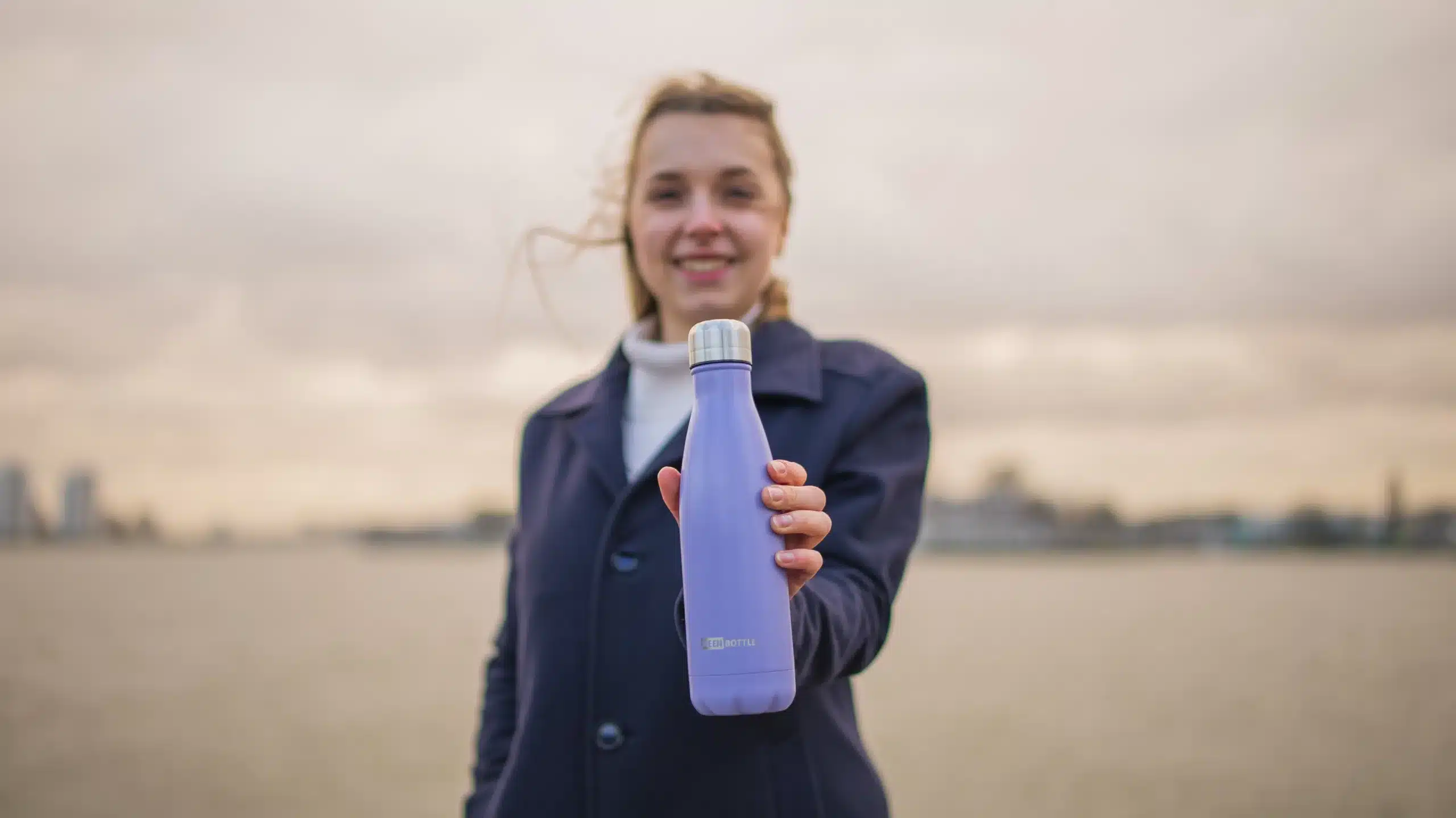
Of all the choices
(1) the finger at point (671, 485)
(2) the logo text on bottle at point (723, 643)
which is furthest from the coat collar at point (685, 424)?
(2) the logo text on bottle at point (723, 643)

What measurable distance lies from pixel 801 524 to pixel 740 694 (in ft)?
0.94

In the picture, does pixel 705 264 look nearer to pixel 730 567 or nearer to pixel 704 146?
pixel 704 146

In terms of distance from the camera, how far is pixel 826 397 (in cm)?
289

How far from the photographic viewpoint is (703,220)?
9.56 ft

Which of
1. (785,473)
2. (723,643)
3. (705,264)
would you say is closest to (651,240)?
(705,264)

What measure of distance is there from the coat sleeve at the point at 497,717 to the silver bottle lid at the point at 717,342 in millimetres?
1736

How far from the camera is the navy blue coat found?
2.67m

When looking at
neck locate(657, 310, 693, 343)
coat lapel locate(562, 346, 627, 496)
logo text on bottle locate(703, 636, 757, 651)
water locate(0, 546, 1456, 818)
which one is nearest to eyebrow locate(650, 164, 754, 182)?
neck locate(657, 310, 693, 343)

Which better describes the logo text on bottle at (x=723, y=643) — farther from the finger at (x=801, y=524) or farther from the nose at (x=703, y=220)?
the nose at (x=703, y=220)

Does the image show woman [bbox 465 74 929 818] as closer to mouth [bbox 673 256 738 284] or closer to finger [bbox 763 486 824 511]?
mouth [bbox 673 256 738 284]

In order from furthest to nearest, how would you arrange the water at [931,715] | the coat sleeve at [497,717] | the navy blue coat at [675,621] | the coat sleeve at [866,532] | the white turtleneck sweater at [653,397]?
the water at [931,715], the coat sleeve at [497,717], the white turtleneck sweater at [653,397], the navy blue coat at [675,621], the coat sleeve at [866,532]

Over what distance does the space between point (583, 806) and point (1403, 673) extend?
37.3 m

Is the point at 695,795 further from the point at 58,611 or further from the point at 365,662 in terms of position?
the point at 58,611

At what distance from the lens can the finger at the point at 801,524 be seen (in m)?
1.88
